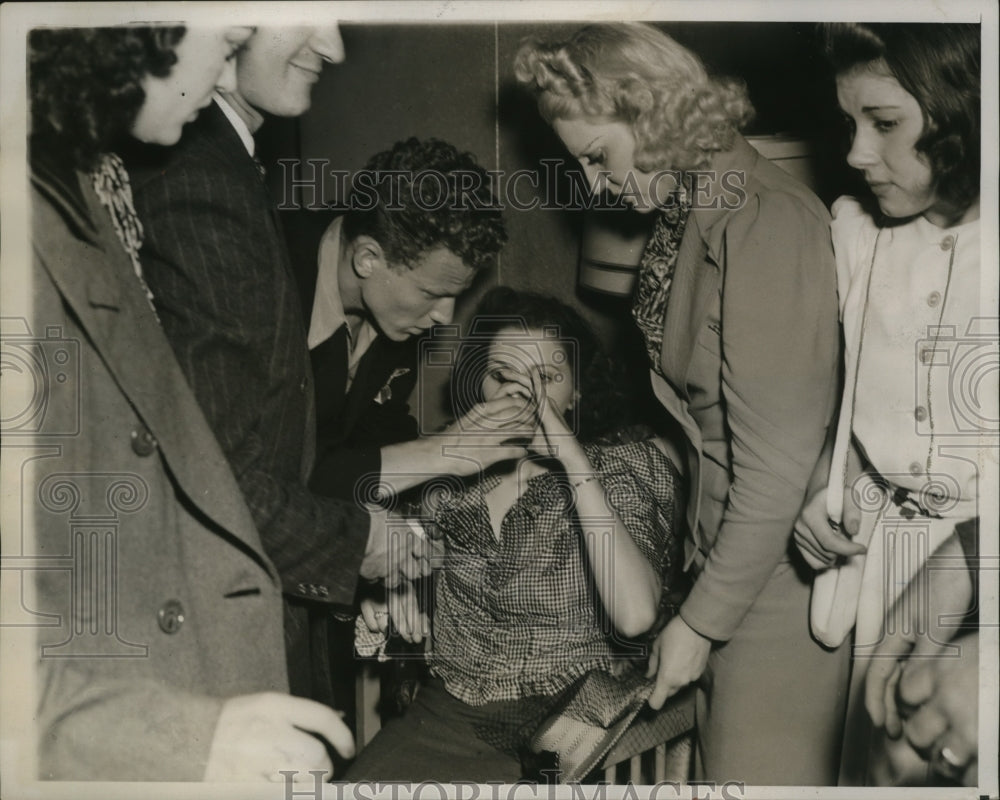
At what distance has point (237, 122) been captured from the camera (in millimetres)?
1709

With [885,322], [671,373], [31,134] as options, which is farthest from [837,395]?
[31,134]

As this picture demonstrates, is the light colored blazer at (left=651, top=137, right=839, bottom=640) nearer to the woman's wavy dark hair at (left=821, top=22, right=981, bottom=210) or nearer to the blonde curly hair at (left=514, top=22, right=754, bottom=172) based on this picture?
the blonde curly hair at (left=514, top=22, right=754, bottom=172)

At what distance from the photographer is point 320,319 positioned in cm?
175

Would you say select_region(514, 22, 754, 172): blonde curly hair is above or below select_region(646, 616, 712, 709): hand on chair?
above

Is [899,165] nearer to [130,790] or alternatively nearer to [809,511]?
[809,511]

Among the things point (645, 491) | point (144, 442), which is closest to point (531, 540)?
point (645, 491)

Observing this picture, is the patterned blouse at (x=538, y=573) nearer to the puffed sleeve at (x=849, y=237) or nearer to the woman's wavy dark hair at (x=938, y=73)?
the puffed sleeve at (x=849, y=237)

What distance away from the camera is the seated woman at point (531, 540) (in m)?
1.75

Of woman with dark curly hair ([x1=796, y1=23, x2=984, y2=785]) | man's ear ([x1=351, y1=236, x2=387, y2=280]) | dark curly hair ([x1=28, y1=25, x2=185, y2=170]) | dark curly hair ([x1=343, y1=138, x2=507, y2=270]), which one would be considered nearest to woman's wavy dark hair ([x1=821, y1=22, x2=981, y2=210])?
woman with dark curly hair ([x1=796, y1=23, x2=984, y2=785])

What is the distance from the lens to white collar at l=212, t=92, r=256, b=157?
1702mm

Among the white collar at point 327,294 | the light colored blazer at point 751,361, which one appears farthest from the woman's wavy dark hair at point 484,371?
the white collar at point 327,294

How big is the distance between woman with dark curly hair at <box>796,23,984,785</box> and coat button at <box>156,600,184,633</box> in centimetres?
100

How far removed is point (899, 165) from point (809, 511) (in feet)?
1.88

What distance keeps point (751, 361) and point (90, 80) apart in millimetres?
1145
